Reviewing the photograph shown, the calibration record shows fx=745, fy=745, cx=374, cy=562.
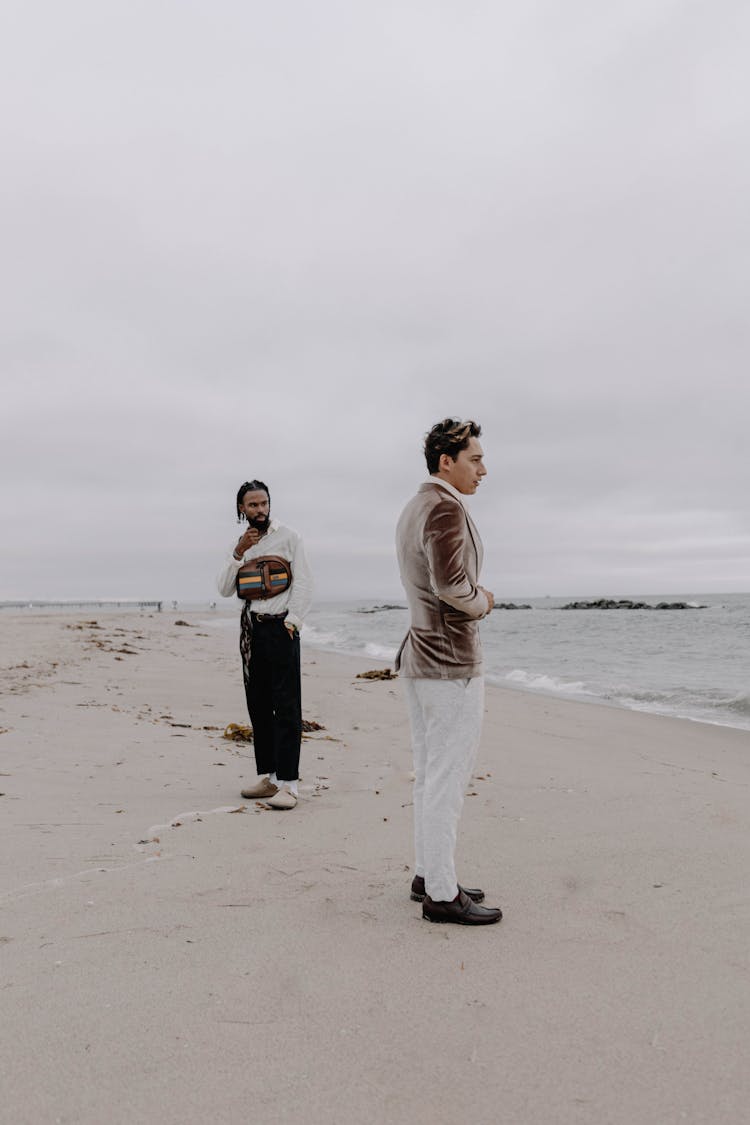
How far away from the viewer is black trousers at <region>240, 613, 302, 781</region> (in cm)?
491

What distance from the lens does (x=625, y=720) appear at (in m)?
9.32

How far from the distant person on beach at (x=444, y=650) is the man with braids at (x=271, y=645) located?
196 cm

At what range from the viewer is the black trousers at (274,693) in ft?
16.1

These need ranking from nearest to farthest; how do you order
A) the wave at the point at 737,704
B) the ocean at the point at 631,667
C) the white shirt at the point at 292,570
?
the white shirt at the point at 292,570 → the wave at the point at 737,704 → the ocean at the point at 631,667

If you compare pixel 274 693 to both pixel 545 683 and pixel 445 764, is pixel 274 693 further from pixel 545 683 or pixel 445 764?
pixel 545 683

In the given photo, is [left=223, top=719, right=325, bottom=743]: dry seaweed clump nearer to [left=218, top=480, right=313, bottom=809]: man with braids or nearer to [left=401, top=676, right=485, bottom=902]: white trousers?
[left=218, top=480, right=313, bottom=809]: man with braids

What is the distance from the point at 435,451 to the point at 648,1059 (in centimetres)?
218

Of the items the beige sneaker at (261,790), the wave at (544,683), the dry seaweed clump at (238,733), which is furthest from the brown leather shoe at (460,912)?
the wave at (544,683)

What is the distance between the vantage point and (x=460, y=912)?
2.92 meters

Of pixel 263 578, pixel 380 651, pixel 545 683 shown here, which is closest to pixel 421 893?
pixel 263 578

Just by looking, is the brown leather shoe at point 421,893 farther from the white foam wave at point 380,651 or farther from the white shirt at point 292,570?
the white foam wave at point 380,651

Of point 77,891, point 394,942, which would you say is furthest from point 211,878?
point 394,942

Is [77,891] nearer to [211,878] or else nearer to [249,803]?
[211,878]

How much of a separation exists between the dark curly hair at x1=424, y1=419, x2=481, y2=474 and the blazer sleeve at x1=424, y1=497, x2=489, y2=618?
259mm
